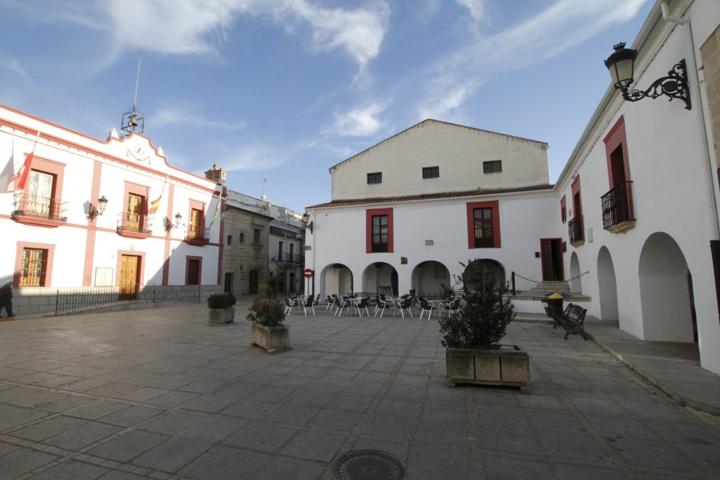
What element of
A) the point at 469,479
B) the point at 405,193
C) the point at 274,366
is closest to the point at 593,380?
the point at 469,479

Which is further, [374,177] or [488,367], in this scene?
[374,177]

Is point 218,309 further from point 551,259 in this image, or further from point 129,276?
point 551,259

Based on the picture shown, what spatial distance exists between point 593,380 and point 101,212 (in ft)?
61.0

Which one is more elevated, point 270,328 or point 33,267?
point 33,267

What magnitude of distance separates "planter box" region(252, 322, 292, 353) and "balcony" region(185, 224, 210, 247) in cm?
1514

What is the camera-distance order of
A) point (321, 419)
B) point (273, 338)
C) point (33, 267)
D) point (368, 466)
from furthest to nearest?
point (33, 267) < point (273, 338) < point (321, 419) < point (368, 466)

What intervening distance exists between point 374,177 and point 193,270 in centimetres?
1208

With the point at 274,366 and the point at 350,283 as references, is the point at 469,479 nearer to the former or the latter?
the point at 274,366

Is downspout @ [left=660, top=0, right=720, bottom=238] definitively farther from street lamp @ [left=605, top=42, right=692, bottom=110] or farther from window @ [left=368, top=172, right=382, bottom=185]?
window @ [left=368, top=172, right=382, bottom=185]

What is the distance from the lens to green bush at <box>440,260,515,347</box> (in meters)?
4.54

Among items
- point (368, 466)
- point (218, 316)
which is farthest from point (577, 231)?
point (218, 316)

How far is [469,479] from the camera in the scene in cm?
246

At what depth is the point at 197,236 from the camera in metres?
20.4

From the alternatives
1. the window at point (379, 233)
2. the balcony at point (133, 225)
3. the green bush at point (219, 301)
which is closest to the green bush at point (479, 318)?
the green bush at point (219, 301)
